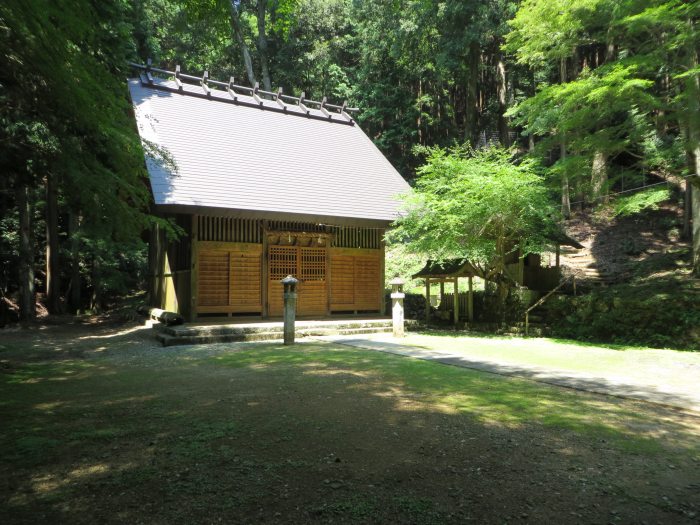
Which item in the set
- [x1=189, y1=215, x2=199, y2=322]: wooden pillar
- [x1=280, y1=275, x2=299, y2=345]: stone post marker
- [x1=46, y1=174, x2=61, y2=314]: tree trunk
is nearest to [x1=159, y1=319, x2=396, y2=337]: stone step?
[x1=189, y1=215, x2=199, y2=322]: wooden pillar

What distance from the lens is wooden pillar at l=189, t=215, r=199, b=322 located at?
35.7 feet

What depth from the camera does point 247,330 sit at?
975cm

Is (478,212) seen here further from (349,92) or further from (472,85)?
(349,92)

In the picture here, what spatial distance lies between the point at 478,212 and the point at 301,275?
5.07 meters

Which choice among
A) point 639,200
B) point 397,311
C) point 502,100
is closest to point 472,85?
point 502,100

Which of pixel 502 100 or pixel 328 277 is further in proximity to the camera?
pixel 502 100

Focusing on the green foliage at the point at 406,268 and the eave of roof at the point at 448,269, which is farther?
the green foliage at the point at 406,268

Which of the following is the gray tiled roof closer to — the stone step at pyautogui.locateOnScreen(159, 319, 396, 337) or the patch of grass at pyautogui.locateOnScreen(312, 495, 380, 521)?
the stone step at pyautogui.locateOnScreen(159, 319, 396, 337)

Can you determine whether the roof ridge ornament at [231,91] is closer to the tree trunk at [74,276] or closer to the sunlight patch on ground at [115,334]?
the tree trunk at [74,276]

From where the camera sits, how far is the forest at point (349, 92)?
181 inches

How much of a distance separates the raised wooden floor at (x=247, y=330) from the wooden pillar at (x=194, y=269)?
0.36 metres

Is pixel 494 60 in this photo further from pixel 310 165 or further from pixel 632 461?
pixel 632 461

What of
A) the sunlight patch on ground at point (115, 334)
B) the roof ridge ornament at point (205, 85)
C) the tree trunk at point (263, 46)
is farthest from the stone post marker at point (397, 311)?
the tree trunk at point (263, 46)

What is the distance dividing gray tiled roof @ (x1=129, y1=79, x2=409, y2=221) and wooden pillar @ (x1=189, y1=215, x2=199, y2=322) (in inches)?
38.6
